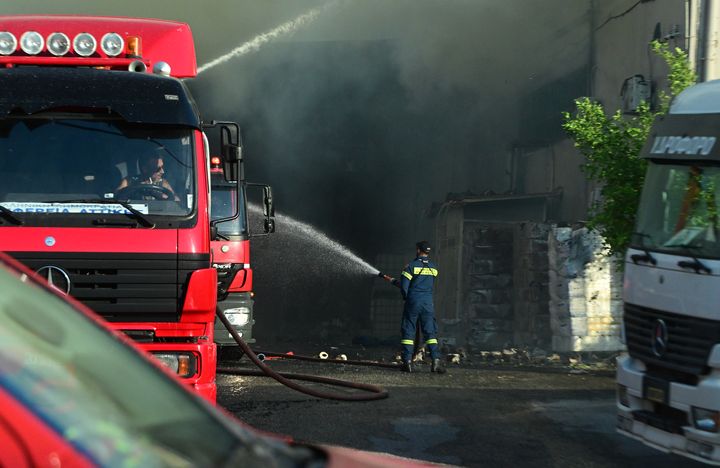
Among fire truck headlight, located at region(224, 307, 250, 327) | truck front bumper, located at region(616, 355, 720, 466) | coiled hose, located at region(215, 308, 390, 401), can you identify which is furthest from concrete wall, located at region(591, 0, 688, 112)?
truck front bumper, located at region(616, 355, 720, 466)

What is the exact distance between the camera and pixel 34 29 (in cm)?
714

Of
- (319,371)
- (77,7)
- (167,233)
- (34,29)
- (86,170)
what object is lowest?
(319,371)

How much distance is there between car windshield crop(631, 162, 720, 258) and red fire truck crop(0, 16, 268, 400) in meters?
2.93

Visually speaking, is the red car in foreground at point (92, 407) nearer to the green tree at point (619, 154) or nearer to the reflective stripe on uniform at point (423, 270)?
the green tree at point (619, 154)

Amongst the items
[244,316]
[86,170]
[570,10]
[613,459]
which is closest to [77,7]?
[244,316]

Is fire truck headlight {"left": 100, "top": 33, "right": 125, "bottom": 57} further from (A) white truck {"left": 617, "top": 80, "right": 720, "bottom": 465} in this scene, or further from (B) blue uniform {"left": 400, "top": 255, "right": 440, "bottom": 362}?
(B) blue uniform {"left": 400, "top": 255, "right": 440, "bottom": 362}

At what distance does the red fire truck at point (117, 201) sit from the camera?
613cm

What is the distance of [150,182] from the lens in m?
6.30

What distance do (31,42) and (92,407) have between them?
580 cm

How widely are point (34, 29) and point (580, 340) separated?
32.0 feet

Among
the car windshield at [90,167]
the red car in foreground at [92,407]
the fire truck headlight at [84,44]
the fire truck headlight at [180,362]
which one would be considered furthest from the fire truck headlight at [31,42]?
the red car in foreground at [92,407]

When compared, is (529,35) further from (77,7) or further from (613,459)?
(613,459)

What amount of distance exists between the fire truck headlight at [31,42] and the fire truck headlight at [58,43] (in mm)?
73

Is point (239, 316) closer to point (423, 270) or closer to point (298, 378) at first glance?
point (298, 378)
